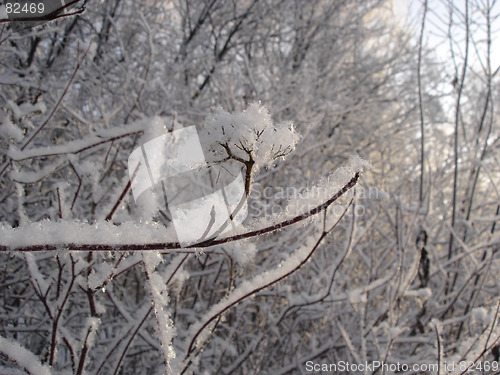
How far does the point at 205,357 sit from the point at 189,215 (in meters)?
1.82

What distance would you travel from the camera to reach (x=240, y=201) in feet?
1.58

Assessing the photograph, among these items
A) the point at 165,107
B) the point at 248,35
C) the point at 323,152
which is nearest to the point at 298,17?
the point at 248,35

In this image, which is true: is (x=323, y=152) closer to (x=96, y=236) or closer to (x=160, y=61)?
(x=160, y=61)

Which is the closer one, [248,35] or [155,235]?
[155,235]

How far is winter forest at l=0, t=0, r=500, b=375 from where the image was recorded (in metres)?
0.59

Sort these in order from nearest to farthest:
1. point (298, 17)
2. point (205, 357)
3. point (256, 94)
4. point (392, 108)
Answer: point (205, 357)
point (256, 94)
point (298, 17)
point (392, 108)

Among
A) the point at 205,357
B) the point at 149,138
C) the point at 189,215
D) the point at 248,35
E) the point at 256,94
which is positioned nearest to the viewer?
the point at 189,215

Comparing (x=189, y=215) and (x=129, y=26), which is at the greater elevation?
(x=129, y=26)

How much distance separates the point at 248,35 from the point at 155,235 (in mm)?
3823

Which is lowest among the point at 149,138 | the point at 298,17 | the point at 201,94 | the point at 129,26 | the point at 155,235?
the point at 155,235

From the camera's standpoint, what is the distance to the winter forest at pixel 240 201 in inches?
23.2

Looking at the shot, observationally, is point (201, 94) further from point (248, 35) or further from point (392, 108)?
point (392, 108)

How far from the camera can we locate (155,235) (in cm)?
47

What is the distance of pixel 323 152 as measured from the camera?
13.7 ft
